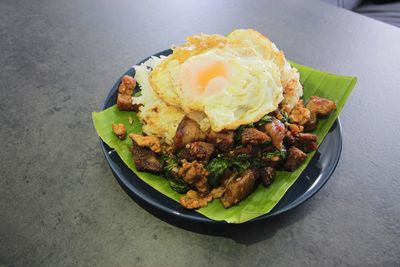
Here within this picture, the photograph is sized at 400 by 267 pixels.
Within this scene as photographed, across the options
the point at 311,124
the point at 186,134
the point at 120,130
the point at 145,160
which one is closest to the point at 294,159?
the point at 311,124

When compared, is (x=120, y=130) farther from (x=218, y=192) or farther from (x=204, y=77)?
(x=218, y=192)

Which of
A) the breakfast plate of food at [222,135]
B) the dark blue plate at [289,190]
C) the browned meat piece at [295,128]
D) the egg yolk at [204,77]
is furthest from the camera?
the browned meat piece at [295,128]

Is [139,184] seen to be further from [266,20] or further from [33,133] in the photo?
[266,20]

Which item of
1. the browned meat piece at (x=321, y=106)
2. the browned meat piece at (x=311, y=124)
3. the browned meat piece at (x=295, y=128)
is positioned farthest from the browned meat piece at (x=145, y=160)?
the browned meat piece at (x=321, y=106)

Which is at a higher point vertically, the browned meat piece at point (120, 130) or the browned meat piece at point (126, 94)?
the browned meat piece at point (126, 94)

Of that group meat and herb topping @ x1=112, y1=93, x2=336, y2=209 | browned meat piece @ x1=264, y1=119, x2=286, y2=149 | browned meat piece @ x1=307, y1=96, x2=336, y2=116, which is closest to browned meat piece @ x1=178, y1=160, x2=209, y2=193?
meat and herb topping @ x1=112, y1=93, x2=336, y2=209

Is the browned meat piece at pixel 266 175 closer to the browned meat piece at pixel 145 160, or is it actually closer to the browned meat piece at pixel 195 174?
the browned meat piece at pixel 195 174

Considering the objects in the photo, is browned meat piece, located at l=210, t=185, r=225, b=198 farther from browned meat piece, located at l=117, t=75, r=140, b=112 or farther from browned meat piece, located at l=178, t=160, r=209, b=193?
browned meat piece, located at l=117, t=75, r=140, b=112

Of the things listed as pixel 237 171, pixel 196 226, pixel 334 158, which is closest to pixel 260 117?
pixel 237 171
